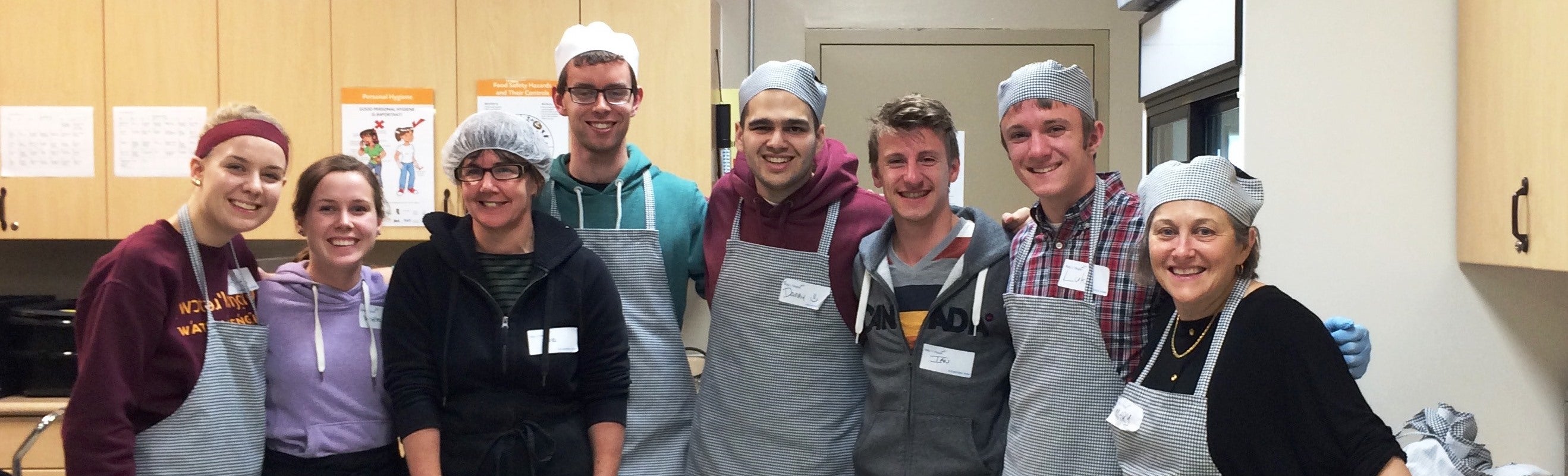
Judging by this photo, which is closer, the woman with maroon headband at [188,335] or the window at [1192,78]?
the woman with maroon headband at [188,335]

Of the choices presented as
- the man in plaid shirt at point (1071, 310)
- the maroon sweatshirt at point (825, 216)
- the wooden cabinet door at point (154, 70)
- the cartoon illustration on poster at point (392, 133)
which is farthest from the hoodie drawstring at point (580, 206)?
the wooden cabinet door at point (154, 70)

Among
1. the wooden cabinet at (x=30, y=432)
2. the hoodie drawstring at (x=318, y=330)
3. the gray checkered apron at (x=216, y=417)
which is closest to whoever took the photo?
the gray checkered apron at (x=216, y=417)

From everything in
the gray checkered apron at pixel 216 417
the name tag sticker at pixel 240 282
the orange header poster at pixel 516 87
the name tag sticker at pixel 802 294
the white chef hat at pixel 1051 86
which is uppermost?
the orange header poster at pixel 516 87

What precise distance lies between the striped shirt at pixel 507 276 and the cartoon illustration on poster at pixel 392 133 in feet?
4.88

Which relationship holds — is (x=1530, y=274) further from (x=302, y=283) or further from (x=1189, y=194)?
(x=302, y=283)

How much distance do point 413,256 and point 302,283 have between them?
226 millimetres

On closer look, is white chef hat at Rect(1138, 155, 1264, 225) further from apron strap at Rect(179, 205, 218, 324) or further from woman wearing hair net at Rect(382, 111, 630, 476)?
apron strap at Rect(179, 205, 218, 324)

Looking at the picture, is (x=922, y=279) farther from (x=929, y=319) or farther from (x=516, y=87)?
(x=516, y=87)

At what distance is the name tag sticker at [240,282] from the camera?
5.99 ft

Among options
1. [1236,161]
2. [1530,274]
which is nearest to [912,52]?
[1236,161]

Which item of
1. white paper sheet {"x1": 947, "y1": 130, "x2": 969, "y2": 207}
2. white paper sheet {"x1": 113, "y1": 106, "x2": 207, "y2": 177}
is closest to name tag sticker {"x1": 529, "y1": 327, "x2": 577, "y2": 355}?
white paper sheet {"x1": 113, "y1": 106, "x2": 207, "y2": 177}

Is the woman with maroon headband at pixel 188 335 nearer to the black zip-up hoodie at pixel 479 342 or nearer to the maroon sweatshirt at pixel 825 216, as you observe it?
the black zip-up hoodie at pixel 479 342

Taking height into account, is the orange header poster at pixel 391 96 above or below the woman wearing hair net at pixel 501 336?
above

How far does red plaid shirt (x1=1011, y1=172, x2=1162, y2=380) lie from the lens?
164 cm
